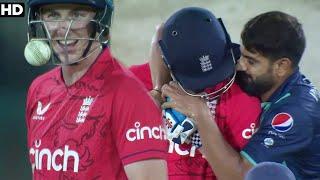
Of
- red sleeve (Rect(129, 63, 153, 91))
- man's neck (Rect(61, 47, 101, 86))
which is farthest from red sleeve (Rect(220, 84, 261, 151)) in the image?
man's neck (Rect(61, 47, 101, 86))

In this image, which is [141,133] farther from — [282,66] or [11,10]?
[11,10]

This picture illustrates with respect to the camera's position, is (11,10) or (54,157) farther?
(11,10)

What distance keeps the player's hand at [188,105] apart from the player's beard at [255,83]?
0.15 m

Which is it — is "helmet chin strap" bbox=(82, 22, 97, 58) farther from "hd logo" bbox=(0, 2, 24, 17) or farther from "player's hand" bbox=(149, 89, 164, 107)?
"hd logo" bbox=(0, 2, 24, 17)

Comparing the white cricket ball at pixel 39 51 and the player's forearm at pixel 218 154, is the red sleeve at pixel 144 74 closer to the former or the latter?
the player's forearm at pixel 218 154

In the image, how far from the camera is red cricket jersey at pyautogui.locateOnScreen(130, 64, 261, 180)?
68.2 inches

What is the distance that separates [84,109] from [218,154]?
406 mm

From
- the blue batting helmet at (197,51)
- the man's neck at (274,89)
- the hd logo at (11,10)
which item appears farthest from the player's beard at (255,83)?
the hd logo at (11,10)

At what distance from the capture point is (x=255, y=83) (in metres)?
1.73

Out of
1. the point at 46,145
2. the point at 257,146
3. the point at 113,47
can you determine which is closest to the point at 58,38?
the point at 46,145

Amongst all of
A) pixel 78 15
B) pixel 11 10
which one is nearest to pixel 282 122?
pixel 78 15

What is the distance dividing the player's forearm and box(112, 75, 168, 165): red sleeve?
0.85ft

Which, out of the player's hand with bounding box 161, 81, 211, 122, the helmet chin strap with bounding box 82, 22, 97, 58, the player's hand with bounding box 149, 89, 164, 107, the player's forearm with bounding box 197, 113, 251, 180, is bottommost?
the player's forearm with bounding box 197, 113, 251, 180

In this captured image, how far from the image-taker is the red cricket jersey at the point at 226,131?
68.2 inches
